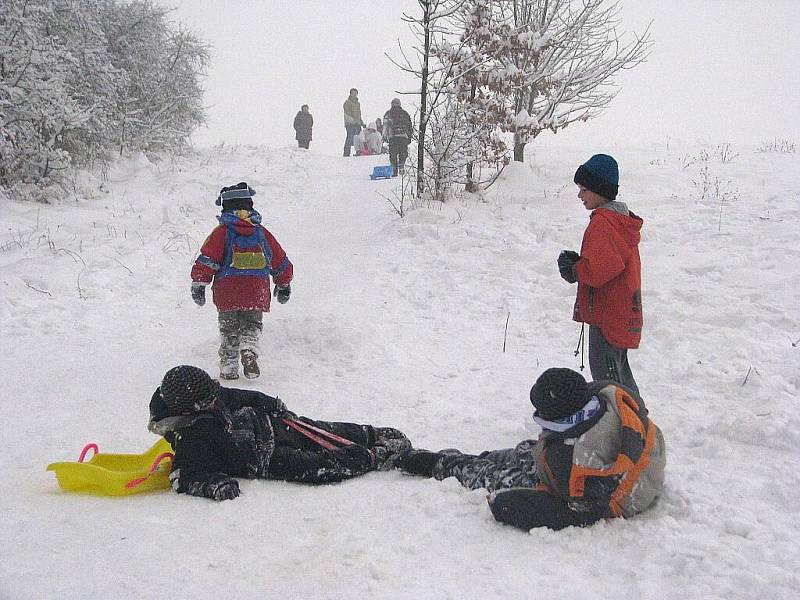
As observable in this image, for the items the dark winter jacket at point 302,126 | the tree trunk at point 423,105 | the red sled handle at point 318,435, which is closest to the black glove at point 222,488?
the red sled handle at point 318,435

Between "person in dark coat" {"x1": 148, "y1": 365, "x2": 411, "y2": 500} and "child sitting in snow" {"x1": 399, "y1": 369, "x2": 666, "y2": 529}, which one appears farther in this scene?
"person in dark coat" {"x1": 148, "y1": 365, "x2": 411, "y2": 500}

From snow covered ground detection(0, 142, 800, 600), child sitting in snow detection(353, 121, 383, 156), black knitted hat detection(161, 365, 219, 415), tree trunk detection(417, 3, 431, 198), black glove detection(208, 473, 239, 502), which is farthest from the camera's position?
child sitting in snow detection(353, 121, 383, 156)

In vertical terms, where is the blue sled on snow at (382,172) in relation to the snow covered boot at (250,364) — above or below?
above

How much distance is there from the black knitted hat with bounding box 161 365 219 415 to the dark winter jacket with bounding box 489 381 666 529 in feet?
6.34

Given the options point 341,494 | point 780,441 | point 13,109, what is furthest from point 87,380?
point 13,109

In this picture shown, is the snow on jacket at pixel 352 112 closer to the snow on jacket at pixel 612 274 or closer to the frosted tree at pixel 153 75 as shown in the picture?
the frosted tree at pixel 153 75

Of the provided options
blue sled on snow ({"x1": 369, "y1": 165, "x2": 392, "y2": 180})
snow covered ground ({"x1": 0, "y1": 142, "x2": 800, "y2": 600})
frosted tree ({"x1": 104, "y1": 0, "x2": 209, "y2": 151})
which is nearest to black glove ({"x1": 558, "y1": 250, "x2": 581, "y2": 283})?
snow covered ground ({"x1": 0, "y1": 142, "x2": 800, "y2": 600})

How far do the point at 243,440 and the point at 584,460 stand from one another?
213 cm

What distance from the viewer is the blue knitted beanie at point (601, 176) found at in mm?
4312

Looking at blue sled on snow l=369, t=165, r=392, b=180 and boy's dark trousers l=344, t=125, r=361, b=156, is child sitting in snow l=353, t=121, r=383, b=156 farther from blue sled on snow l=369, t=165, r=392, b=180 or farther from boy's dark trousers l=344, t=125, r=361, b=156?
blue sled on snow l=369, t=165, r=392, b=180

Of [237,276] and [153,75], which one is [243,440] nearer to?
[237,276]

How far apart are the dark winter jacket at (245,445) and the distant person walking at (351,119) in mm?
20117

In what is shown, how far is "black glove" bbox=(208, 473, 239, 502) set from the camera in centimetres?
366

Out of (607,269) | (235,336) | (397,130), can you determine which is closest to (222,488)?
(235,336)
